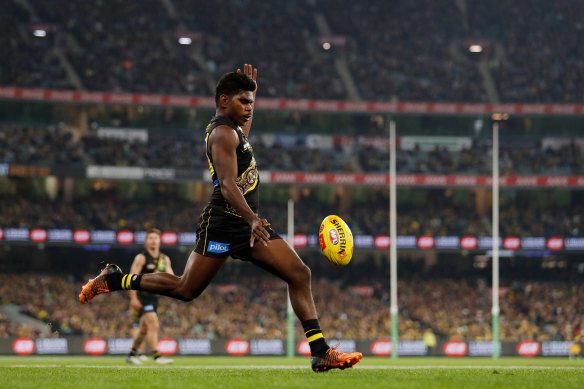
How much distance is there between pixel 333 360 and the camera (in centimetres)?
799

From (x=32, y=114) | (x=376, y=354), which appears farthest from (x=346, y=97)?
(x=376, y=354)

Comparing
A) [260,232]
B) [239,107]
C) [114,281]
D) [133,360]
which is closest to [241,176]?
[239,107]

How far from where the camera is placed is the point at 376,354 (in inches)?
1243

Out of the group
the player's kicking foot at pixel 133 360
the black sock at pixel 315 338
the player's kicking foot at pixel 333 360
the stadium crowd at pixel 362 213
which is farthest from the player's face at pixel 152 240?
the stadium crowd at pixel 362 213

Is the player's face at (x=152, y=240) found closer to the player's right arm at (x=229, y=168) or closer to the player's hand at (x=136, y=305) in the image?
the player's hand at (x=136, y=305)

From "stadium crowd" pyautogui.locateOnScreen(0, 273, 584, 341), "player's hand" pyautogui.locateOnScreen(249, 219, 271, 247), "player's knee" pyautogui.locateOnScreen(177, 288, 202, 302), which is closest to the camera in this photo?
"player's hand" pyautogui.locateOnScreen(249, 219, 271, 247)

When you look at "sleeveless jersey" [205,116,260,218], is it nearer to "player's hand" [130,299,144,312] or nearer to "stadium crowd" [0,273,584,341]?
"player's hand" [130,299,144,312]

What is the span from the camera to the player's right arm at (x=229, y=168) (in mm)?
7613

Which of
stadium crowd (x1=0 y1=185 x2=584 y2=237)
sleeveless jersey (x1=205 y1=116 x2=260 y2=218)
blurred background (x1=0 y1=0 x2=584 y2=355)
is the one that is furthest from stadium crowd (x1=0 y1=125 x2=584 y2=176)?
sleeveless jersey (x1=205 y1=116 x2=260 y2=218)

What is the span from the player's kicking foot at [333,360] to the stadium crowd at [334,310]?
2640 cm

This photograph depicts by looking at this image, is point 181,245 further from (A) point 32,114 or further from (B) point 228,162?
(B) point 228,162

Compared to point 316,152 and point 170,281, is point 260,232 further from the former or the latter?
point 316,152

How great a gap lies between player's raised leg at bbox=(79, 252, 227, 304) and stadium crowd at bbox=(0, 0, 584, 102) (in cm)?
3805

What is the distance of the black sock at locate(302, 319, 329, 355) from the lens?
8109 millimetres
